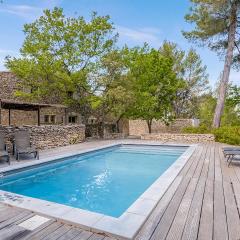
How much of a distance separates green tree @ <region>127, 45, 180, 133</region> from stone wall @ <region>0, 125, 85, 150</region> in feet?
19.3

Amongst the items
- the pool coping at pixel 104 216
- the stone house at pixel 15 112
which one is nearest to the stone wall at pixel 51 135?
the stone house at pixel 15 112

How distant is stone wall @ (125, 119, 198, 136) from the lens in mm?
25750

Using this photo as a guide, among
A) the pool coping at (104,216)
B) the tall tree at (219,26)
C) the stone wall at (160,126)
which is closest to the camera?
the pool coping at (104,216)

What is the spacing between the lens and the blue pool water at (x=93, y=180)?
6289mm

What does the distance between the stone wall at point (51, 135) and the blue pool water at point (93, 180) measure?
263 cm

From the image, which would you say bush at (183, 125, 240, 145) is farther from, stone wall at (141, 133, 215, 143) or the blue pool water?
the blue pool water

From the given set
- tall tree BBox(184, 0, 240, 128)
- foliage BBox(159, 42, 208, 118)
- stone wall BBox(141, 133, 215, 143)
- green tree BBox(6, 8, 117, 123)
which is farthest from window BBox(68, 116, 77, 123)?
tall tree BBox(184, 0, 240, 128)

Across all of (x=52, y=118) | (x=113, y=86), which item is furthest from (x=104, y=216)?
(x=52, y=118)

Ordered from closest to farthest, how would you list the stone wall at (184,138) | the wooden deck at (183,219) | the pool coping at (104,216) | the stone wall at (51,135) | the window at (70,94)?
the wooden deck at (183,219) → the pool coping at (104,216) → the stone wall at (51,135) → the stone wall at (184,138) → the window at (70,94)

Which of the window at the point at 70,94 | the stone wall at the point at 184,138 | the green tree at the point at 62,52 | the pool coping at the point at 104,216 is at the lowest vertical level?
the pool coping at the point at 104,216

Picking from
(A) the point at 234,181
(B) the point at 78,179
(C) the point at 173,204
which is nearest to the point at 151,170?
(B) the point at 78,179

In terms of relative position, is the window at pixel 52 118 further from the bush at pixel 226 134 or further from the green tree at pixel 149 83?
the bush at pixel 226 134

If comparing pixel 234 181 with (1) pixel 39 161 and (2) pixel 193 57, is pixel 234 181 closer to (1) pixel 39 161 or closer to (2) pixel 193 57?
(1) pixel 39 161

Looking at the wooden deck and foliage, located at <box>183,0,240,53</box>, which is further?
foliage, located at <box>183,0,240,53</box>
